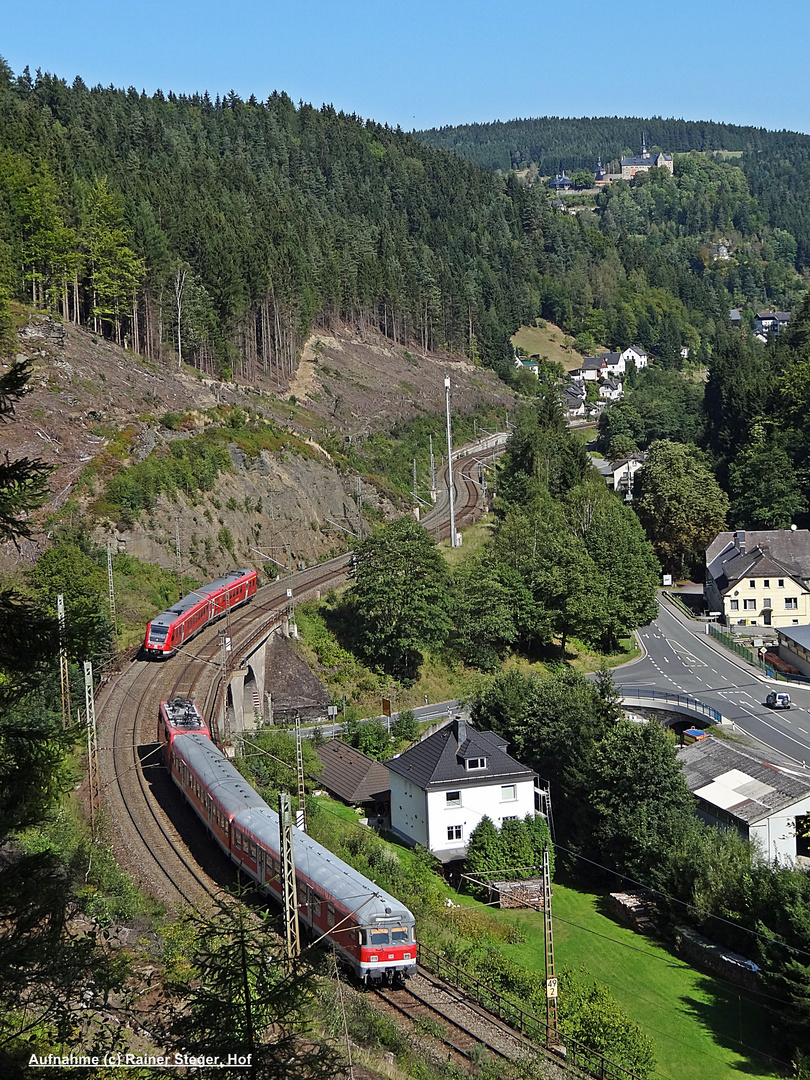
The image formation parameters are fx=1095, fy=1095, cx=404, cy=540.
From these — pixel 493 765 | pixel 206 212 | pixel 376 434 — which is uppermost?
pixel 206 212

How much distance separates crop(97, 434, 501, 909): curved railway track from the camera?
116 ft

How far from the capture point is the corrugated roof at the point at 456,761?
159 ft

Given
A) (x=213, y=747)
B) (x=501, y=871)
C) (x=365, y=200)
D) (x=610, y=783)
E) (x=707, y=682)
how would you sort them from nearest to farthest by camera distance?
1. (x=213, y=747)
2. (x=501, y=871)
3. (x=610, y=783)
4. (x=707, y=682)
5. (x=365, y=200)

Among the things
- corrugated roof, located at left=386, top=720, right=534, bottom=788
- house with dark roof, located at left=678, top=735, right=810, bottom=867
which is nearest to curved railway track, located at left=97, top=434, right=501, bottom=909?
corrugated roof, located at left=386, top=720, right=534, bottom=788

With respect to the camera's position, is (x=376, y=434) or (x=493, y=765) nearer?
(x=493, y=765)

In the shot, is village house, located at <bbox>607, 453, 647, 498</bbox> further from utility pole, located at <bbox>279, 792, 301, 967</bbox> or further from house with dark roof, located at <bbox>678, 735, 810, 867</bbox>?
utility pole, located at <bbox>279, 792, 301, 967</bbox>

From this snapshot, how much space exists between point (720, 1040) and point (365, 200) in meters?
175

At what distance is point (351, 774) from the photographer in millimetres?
52781

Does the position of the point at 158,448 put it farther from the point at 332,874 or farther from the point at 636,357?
the point at 636,357

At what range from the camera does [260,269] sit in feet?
363

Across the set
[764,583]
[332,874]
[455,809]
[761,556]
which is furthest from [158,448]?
[764,583]

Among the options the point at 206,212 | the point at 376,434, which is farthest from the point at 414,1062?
the point at 206,212

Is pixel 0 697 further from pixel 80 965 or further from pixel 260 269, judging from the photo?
pixel 260 269

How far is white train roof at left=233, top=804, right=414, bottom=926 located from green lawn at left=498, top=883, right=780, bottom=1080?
904 centimetres
